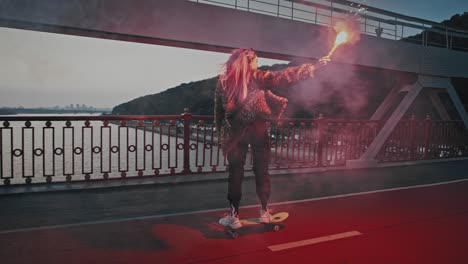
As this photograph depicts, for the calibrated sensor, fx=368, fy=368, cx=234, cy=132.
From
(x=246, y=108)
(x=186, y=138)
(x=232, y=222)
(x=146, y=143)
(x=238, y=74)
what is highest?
(x=238, y=74)

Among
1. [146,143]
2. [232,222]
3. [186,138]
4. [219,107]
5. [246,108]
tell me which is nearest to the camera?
[246,108]

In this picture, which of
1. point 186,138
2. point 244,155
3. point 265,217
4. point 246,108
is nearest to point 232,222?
point 265,217

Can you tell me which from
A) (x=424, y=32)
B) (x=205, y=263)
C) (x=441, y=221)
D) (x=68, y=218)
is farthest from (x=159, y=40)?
(x=424, y=32)

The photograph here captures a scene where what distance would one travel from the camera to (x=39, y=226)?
4.46 meters

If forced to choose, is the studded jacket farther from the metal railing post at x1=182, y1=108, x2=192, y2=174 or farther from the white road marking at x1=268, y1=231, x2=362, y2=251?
the metal railing post at x1=182, y1=108, x2=192, y2=174

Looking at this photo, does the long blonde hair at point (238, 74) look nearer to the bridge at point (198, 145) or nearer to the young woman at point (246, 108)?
the young woman at point (246, 108)

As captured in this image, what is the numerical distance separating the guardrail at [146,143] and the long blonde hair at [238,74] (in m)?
3.44

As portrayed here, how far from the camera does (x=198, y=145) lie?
27.2 feet

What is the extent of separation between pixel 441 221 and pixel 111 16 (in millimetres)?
6149

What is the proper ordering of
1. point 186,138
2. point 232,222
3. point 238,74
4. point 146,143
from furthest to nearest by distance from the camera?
point 186,138
point 146,143
point 232,222
point 238,74

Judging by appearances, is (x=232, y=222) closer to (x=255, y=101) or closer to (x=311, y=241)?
(x=311, y=241)

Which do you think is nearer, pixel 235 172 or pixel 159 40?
pixel 235 172

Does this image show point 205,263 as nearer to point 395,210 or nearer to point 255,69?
point 255,69

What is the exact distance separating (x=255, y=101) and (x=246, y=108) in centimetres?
13
